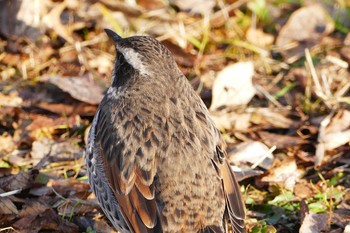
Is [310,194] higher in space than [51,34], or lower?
lower

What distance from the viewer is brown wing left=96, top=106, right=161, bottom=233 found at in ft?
17.7

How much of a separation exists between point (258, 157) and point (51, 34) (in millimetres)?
3289

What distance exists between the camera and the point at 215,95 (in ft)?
26.7

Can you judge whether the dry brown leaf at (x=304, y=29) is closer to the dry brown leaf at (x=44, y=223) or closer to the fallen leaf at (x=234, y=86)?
the fallen leaf at (x=234, y=86)

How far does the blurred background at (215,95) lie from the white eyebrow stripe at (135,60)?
1.35 meters

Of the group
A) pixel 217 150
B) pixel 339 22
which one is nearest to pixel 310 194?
pixel 217 150

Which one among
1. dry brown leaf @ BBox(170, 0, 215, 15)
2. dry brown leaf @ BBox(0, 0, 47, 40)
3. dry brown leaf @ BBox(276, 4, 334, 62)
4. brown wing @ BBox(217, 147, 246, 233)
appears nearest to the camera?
brown wing @ BBox(217, 147, 246, 233)

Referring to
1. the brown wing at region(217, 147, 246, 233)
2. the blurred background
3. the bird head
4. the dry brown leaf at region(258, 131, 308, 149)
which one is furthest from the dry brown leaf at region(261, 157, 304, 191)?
the bird head

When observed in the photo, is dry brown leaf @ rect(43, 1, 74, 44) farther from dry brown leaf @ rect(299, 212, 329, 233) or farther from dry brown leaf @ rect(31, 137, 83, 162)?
dry brown leaf @ rect(299, 212, 329, 233)

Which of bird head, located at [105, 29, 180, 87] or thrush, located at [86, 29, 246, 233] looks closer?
thrush, located at [86, 29, 246, 233]

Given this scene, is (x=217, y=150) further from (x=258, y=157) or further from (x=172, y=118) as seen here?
(x=258, y=157)

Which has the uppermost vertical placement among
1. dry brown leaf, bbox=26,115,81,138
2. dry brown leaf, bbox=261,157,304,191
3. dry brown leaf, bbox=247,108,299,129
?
A: dry brown leaf, bbox=26,115,81,138

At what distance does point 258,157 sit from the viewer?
733 cm

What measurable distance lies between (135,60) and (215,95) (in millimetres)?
2217
